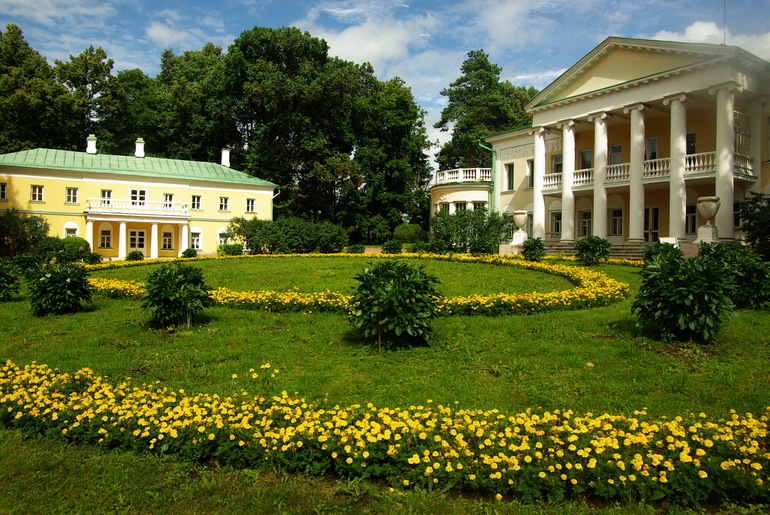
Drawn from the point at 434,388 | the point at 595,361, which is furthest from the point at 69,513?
the point at 595,361

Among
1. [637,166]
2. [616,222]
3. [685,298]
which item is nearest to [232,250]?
[616,222]

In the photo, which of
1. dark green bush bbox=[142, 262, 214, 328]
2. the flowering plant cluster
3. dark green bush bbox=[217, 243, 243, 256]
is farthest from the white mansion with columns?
dark green bush bbox=[142, 262, 214, 328]

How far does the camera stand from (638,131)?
2184 cm

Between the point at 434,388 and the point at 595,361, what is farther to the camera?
the point at 595,361

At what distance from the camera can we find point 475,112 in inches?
1677

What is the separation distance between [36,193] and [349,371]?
110 feet

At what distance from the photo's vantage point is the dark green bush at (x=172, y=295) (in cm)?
780

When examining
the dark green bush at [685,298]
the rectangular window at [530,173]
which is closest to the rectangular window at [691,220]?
the rectangular window at [530,173]

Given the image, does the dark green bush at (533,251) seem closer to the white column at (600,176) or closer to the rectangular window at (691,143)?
the white column at (600,176)

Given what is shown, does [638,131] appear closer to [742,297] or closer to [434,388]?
[742,297]

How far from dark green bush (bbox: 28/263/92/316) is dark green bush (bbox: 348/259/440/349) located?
628cm

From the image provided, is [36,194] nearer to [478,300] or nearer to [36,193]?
[36,193]

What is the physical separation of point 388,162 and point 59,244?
22.5m

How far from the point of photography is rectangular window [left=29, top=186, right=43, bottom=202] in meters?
31.1
